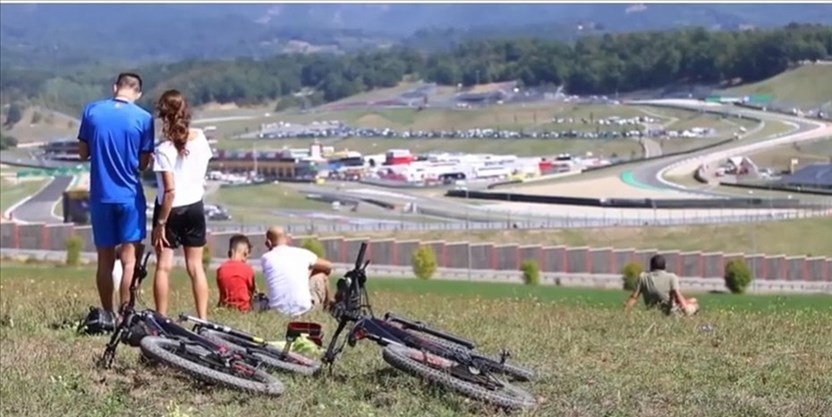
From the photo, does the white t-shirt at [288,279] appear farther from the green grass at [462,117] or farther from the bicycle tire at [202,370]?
the green grass at [462,117]

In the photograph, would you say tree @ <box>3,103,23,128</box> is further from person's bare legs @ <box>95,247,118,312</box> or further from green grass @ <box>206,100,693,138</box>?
person's bare legs @ <box>95,247,118,312</box>

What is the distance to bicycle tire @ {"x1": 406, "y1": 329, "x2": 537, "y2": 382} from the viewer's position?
7.27 metres

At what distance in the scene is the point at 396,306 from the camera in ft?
42.0

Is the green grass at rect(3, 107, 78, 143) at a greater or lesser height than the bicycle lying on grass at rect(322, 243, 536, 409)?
lesser

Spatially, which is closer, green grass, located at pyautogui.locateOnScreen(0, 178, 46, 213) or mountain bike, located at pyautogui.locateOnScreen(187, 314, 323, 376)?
mountain bike, located at pyautogui.locateOnScreen(187, 314, 323, 376)

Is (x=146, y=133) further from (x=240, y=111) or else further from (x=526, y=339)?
(x=240, y=111)

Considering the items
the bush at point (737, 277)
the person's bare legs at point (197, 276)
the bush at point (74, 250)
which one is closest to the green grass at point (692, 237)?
the bush at point (737, 277)

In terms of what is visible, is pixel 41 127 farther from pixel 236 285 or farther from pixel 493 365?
pixel 493 365

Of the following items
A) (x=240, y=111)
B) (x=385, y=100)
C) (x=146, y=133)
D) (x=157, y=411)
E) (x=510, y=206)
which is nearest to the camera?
(x=157, y=411)

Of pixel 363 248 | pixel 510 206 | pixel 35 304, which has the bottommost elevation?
pixel 510 206

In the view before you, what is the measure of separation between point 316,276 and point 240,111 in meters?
145

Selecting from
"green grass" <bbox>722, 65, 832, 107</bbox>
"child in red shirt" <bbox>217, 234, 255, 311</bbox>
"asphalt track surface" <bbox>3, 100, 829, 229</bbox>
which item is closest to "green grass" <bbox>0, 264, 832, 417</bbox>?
"child in red shirt" <bbox>217, 234, 255, 311</bbox>

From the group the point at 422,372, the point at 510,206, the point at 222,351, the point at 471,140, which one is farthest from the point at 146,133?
the point at 471,140

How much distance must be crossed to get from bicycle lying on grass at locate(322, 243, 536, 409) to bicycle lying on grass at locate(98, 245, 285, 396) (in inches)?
17.9
